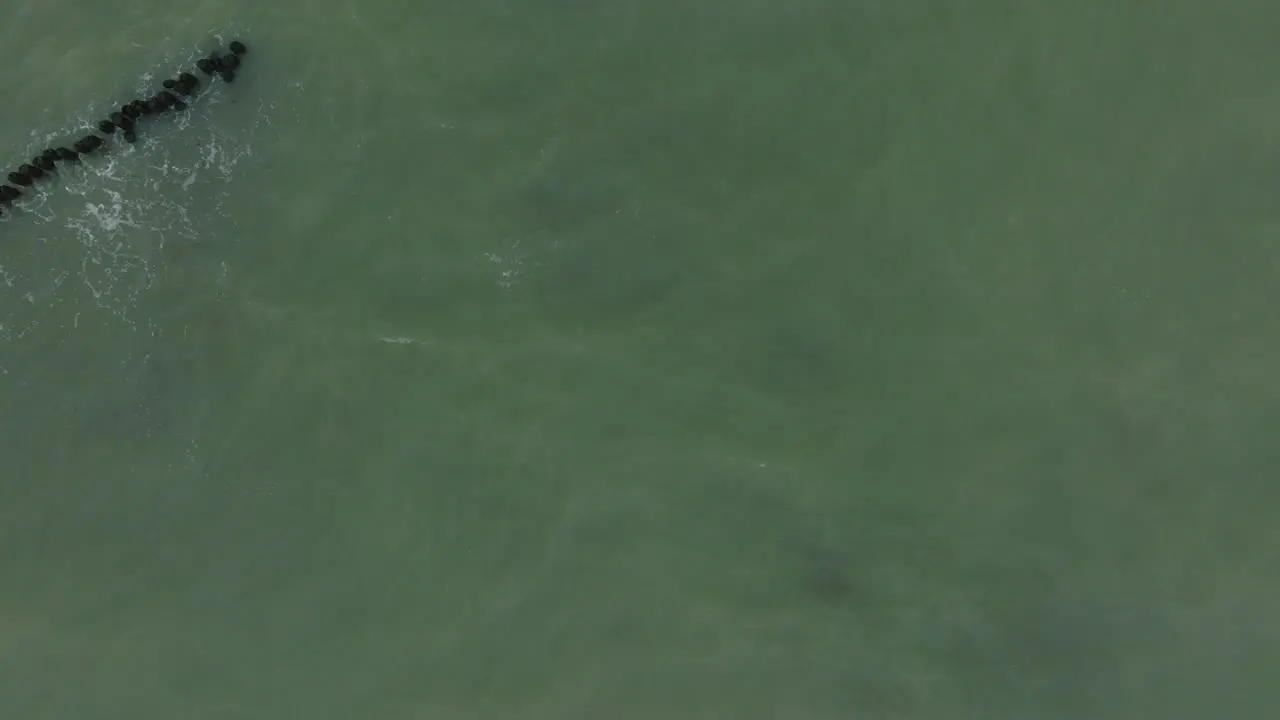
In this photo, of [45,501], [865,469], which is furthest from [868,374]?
[45,501]

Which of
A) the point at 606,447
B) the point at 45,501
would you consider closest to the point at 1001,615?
the point at 606,447

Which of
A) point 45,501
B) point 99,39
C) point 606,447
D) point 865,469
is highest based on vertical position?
point 99,39

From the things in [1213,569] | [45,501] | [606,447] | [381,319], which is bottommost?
[1213,569]

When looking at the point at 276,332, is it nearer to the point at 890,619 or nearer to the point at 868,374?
the point at 868,374

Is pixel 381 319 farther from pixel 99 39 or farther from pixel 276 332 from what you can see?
pixel 99 39

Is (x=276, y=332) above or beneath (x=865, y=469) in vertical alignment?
above

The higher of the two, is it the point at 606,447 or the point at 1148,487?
the point at 606,447

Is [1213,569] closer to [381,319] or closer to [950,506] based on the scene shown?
[950,506]
